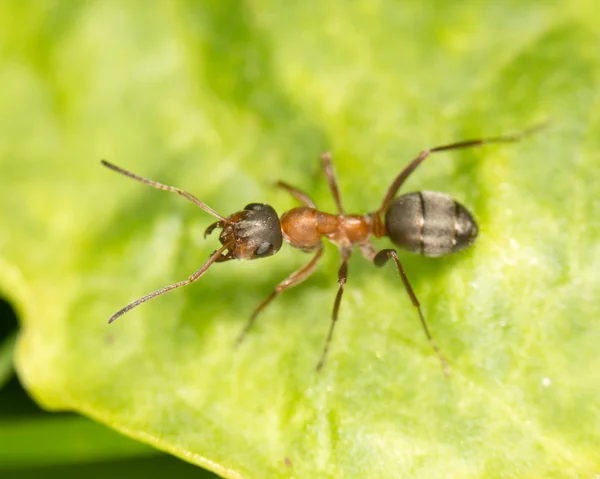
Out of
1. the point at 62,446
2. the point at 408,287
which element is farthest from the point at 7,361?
the point at 408,287

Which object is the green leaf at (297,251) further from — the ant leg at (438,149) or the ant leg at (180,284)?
the ant leg at (180,284)

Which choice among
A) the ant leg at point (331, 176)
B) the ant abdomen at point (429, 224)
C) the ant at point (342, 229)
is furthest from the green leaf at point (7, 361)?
the ant abdomen at point (429, 224)

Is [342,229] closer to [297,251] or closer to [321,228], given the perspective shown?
[321,228]

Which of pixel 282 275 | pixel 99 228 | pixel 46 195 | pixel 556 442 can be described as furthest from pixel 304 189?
pixel 556 442

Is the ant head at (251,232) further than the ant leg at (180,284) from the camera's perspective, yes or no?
Yes

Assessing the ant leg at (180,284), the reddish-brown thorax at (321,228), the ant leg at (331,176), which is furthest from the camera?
the reddish-brown thorax at (321,228)

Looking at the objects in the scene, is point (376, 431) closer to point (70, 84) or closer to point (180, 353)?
point (180, 353)

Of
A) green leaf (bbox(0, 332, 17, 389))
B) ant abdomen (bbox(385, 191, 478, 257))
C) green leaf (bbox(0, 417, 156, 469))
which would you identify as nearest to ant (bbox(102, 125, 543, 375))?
ant abdomen (bbox(385, 191, 478, 257))
